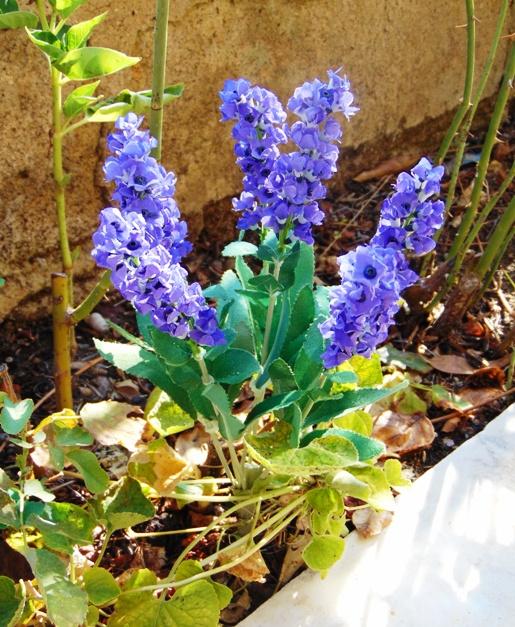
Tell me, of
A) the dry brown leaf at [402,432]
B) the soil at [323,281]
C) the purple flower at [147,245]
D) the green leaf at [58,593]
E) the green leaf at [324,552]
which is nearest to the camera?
the purple flower at [147,245]

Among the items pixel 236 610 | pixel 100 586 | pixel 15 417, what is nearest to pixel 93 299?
pixel 15 417

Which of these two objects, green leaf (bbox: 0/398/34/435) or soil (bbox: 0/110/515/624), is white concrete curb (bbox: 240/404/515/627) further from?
green leaf (bbox: 0/398/34/435)

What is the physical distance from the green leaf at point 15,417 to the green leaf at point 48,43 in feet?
1.62

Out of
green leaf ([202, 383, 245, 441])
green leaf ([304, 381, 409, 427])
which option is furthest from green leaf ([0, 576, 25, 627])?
green leaf ([304, 381, 409, 427])

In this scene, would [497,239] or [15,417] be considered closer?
[15,417]

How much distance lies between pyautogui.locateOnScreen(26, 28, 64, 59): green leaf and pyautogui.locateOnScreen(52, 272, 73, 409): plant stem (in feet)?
1.06

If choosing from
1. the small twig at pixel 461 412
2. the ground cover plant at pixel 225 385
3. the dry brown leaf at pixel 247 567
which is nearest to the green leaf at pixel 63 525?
the ground cover plant at pixel 225 385

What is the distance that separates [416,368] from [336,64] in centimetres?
81

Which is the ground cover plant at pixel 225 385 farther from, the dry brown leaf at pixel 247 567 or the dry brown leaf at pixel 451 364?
the dry brown leaf at pixel 451 364

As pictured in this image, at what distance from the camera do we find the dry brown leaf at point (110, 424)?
1.27 m

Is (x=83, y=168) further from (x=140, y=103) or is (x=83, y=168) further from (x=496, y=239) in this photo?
(x=496, y=239)

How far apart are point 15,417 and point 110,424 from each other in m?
0.27

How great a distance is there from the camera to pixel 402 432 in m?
1.62

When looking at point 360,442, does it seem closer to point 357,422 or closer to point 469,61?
point 357,422
